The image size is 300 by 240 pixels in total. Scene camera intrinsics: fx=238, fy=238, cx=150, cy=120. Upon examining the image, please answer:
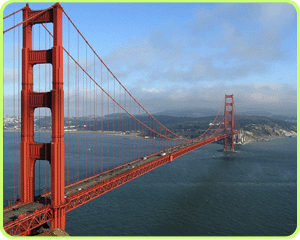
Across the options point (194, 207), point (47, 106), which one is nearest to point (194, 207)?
point (194, 207)

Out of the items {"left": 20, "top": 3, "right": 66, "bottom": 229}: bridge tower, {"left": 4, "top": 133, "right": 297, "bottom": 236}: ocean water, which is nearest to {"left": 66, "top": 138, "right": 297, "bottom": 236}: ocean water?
{"left": 4, "top": 133, "right": 297, "bottom": 236}: ocean water

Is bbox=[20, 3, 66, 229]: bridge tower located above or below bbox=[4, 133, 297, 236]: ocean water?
above

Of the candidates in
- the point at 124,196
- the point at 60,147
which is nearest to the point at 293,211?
the point at 124,196

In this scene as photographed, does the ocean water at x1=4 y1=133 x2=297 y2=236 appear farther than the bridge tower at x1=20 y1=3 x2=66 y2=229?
Yes

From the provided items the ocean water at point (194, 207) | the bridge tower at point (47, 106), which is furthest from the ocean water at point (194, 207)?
the bridge tower at point (47, 106)

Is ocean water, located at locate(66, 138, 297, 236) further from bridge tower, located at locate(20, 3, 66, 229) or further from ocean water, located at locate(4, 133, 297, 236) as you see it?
bridge tower, located at locate(20, 3, 66, 229)

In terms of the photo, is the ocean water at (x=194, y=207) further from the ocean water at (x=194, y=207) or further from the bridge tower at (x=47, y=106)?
the bridge tower at (x=47, y=106)
